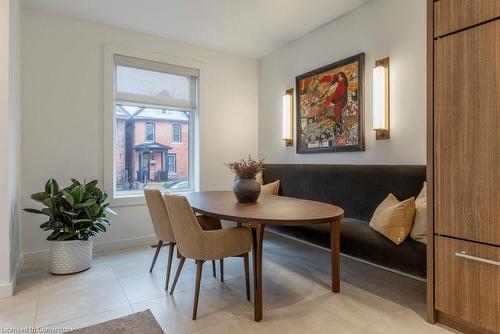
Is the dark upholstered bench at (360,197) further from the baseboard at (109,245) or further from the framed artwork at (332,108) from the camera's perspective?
the baseboard at (109,245)

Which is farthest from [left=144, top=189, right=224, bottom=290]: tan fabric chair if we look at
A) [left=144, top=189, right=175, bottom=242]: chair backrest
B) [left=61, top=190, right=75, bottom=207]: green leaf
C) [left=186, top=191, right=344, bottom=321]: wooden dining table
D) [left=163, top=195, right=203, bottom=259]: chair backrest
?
[left=61, top=190, right=75, bottom=207]: green leaf

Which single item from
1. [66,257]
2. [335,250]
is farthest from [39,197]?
[335,250]

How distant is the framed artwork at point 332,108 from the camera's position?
10.2 ft

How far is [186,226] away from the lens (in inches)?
78.7

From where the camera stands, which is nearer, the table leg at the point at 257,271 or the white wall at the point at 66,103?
the table leg at the point at 257,271

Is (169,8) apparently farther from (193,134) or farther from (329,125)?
(329,125)

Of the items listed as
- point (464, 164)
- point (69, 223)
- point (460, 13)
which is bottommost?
point (69, 223)

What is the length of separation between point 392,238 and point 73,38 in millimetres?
3731

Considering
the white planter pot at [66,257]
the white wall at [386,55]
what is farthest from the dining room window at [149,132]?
the white wall at [386,55]

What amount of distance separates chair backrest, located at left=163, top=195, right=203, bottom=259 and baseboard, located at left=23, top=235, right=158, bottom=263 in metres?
1.85

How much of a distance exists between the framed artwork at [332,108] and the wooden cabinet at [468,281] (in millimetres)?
1502

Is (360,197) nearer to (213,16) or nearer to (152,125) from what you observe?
(213,16)

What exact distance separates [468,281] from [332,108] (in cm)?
214

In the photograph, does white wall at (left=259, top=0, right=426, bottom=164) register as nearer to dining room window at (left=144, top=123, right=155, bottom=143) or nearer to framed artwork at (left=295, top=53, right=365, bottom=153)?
framed artwork at (left=295, top=53, right=365, bottom=153)
